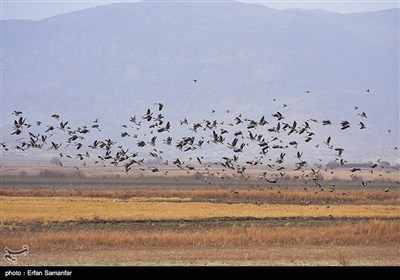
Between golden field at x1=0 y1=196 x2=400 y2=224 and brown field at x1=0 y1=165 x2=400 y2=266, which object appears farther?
golden field at x1=0 y1=196 x2=400 y2=224

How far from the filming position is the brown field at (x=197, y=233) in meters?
33.1

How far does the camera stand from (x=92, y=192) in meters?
85.1

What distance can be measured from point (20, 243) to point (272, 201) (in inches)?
1609

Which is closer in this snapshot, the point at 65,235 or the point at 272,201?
the point at 65,235

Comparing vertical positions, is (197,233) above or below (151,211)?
above

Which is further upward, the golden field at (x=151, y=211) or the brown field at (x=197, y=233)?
the brown field at (x=197, y=233)

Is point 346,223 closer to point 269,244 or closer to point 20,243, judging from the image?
point 269,244

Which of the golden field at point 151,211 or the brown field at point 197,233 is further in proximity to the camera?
the golden field at point 151,211

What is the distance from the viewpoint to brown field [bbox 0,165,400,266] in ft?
109

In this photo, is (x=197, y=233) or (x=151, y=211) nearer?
(x=197, y=233)

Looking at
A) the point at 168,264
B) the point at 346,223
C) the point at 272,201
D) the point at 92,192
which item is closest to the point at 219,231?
the point at 346,223

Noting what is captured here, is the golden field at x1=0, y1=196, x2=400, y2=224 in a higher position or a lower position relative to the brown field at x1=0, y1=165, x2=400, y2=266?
lower

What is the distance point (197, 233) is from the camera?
136 feet
